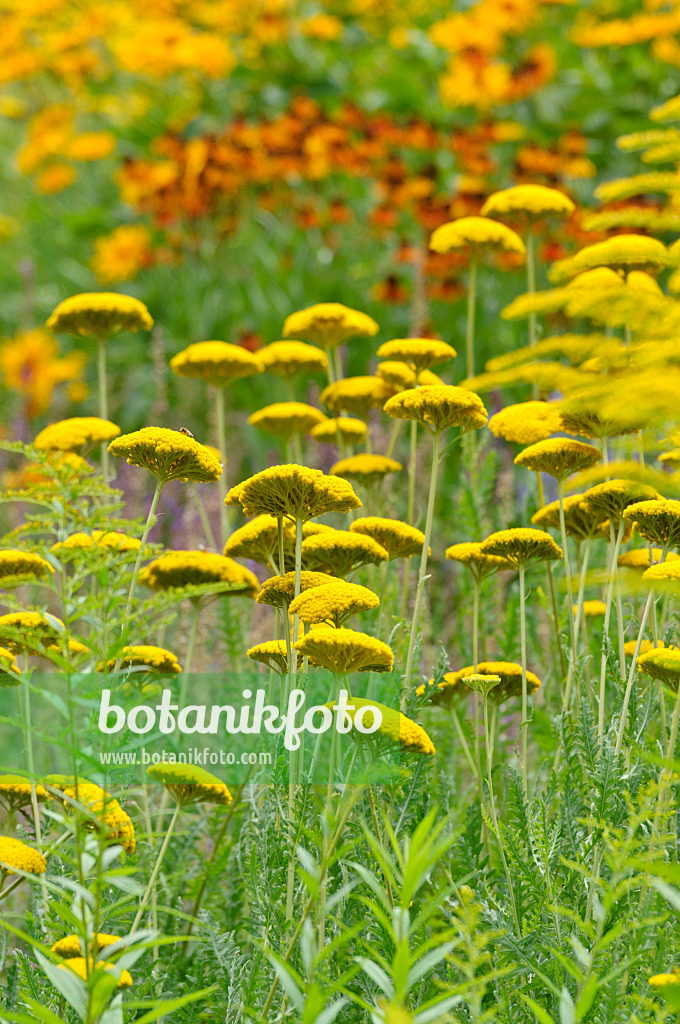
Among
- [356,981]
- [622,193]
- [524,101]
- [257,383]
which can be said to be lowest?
[356,981]

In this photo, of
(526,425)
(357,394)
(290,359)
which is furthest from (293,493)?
(290,359)

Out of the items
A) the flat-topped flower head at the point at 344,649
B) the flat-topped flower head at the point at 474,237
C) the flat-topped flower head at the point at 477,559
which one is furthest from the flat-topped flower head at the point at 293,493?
the flat-topped flower head at the point at 474,237

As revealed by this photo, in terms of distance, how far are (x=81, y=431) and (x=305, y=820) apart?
1008mm

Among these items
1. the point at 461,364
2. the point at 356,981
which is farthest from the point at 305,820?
the point at 461,364

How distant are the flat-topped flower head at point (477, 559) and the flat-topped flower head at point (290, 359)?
27.4 inches

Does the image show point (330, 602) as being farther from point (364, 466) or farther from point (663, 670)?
point (364, 466)

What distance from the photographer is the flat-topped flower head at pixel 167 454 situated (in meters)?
1.64

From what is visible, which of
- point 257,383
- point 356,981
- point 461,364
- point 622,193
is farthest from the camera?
point 257,383

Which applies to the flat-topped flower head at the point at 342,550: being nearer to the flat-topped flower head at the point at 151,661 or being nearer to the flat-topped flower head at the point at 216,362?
the flat-topped flower head at the point at 151,661

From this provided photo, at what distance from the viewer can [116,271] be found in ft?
19.0

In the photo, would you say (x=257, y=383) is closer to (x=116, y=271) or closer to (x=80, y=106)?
(x=116, y=271)

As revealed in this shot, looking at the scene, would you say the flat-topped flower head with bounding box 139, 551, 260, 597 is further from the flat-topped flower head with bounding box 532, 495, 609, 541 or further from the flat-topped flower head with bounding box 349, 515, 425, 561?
the flat-topped flower head with bounding box 532, 495, 609, 541

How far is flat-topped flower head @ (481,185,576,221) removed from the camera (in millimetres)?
2547

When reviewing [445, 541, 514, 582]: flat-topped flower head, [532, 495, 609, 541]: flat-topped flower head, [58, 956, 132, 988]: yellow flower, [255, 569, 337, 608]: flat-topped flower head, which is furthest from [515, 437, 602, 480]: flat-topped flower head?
[58, 956, 132, 988]: yellow flower
